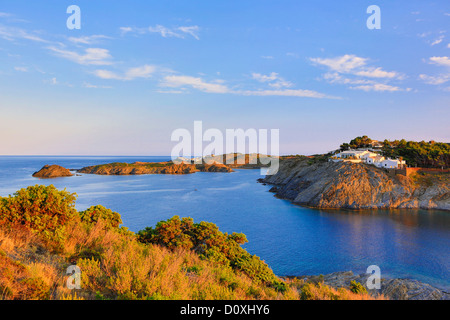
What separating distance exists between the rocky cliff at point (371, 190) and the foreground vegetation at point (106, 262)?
164 ft

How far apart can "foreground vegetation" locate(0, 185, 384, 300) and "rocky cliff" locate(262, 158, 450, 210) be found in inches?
1972

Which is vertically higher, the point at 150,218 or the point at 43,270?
the point at 43,270

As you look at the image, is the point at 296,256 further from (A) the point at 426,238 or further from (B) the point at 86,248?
(B) the point at 86,248

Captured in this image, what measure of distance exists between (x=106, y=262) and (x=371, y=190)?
6553 cm

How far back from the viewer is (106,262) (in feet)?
28.3

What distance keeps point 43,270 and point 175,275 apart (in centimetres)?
435

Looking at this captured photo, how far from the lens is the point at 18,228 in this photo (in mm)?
11180

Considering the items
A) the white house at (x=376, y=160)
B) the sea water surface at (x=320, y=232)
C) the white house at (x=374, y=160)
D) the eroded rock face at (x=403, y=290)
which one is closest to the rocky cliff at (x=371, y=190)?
the sea water surface at (x=320, y=232)

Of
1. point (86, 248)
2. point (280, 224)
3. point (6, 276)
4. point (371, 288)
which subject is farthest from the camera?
point (280, 224)

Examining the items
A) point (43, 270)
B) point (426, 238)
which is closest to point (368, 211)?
point (426, 238)

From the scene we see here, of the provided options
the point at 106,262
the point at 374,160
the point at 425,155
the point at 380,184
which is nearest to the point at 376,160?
the point at 374,160

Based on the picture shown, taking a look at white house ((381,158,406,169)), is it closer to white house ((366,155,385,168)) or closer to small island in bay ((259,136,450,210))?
small island in bay ((259,136,450,210))

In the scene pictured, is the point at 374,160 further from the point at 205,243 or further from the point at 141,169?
the point at 141,169

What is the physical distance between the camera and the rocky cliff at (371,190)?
57500mm
